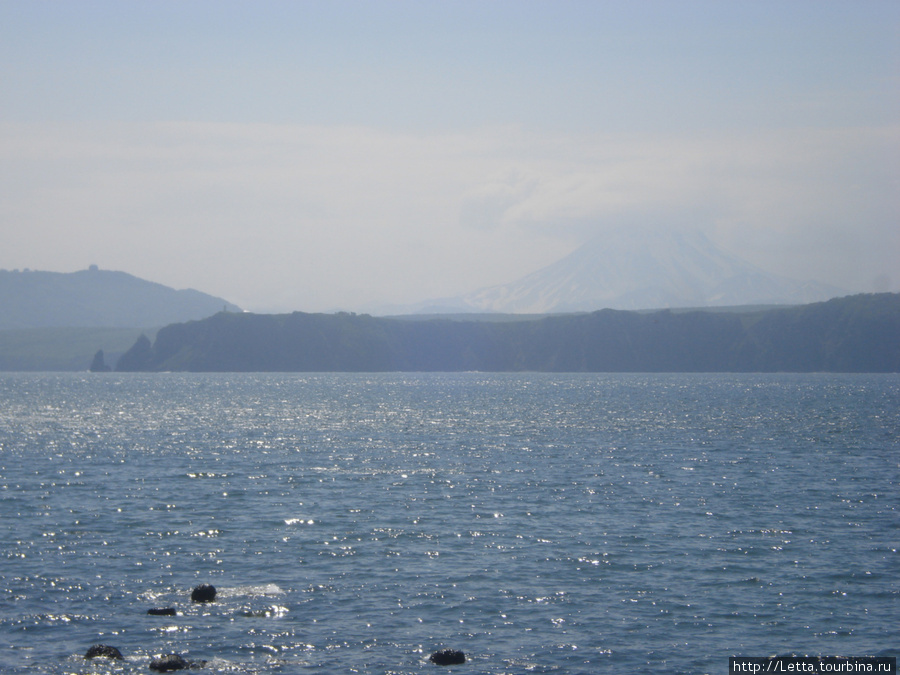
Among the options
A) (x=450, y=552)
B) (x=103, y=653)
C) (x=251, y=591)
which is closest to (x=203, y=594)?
(x=251, y=591)

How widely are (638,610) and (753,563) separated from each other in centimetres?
874

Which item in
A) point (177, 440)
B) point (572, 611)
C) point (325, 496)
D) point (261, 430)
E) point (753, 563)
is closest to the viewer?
point (572, 611)

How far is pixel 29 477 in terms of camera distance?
58812 millimetres

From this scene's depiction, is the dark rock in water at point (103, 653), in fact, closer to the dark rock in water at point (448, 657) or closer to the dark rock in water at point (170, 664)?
the dark rock in water at point (170, 664)

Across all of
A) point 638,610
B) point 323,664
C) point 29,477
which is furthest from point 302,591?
point 29,477

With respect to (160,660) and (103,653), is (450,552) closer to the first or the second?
(160,660)

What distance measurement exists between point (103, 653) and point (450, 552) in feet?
53.8

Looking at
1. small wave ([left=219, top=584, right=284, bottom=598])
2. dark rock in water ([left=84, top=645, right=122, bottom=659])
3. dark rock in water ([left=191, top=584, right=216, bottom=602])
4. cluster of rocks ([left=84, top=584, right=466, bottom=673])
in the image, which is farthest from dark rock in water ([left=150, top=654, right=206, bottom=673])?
small wave ([left=219, top=584, right=284, bottom=598])

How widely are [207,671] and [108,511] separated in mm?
25404

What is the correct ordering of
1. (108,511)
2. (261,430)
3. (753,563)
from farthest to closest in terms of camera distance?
(261,430) < (108,511) < (753,563)

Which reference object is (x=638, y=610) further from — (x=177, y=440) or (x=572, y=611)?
(x=177, y=440)

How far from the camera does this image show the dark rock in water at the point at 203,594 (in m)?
30.0

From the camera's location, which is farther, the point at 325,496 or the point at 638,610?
the point at 325,496

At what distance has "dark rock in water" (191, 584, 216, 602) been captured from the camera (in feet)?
98.5
